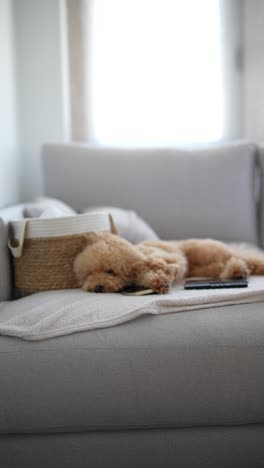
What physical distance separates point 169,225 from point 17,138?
910 millimetres

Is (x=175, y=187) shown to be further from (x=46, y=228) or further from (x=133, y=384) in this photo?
(x=133, y=384)

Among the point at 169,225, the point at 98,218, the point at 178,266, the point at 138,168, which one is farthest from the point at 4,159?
the point at 178,266

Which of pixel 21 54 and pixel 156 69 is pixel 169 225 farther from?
pixel 21 54

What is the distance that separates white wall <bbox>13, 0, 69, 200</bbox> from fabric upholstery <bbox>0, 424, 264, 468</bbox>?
5.84ft

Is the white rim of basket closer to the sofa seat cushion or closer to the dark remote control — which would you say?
the dark remote control

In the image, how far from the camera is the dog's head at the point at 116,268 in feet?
5.75

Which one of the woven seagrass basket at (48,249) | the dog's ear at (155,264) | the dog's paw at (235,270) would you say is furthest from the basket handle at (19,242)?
the dog's paw at (235,270)

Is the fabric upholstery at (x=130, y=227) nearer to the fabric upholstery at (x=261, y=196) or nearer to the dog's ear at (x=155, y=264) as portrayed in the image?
the dog's ear at (x=155, y=264)

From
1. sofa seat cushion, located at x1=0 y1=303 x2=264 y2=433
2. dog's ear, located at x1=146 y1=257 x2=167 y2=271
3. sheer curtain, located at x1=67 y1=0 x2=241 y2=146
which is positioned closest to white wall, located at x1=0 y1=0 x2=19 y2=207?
sheer curtain, located at x1=67 y1=0 x2=241 y2=146

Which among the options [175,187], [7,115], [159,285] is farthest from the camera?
[7,115]

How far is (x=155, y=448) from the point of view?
1491mm

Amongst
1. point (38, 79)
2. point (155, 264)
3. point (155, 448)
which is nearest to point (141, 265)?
point (155, 264)

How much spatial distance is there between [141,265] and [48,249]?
277 mm

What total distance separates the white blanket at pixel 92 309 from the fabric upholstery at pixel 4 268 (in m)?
0.14
